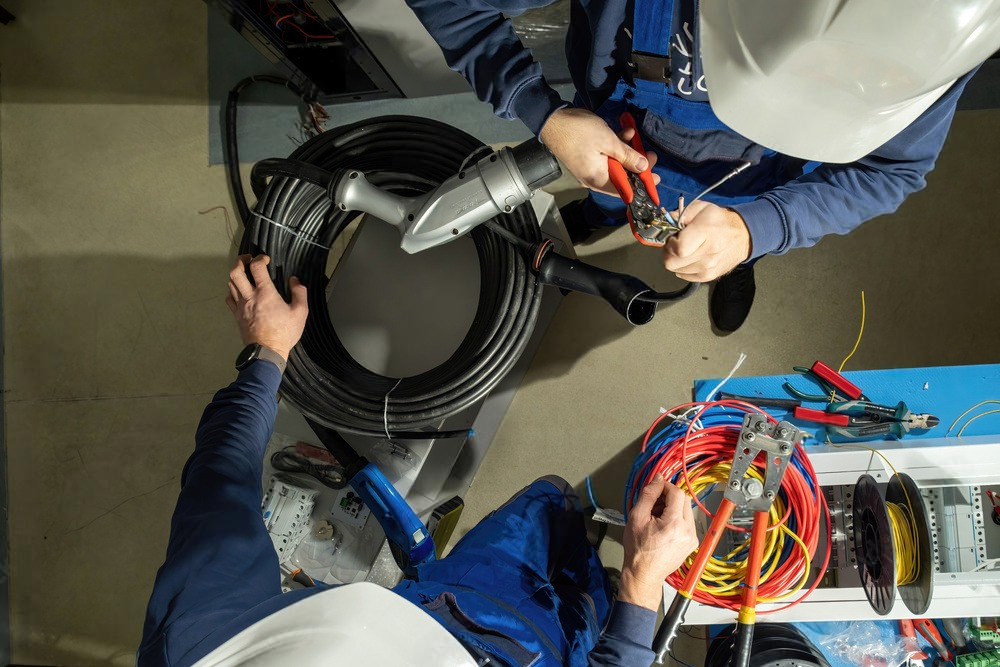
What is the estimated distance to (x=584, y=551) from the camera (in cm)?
172

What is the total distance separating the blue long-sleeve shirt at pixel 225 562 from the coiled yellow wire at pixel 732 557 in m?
0.27

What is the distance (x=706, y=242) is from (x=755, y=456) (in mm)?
492

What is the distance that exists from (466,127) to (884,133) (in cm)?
167

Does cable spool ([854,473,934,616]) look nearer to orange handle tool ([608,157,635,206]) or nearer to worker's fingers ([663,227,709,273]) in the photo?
worker's fingers ([663,227,709,273])

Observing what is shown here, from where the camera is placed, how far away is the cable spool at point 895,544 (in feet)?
4.22

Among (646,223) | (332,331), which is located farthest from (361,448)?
(646,223)

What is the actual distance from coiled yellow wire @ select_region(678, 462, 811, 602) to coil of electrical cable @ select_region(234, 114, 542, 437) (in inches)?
20.2

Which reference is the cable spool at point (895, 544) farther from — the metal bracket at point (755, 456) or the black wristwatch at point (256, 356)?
the black wristwatch at point (256, 356)

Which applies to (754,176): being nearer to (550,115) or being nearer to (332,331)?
(550,115)

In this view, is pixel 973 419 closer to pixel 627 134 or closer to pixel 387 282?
pixel 627 134

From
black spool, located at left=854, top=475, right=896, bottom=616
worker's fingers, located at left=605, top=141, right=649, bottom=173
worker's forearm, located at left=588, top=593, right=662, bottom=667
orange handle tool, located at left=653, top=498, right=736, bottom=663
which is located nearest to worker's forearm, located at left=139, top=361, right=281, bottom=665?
worker's forearm, located at left=588, top=593, right=662, bottom=667

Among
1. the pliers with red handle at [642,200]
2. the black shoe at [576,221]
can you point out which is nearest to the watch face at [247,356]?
the pliers with red handle at [642,200]

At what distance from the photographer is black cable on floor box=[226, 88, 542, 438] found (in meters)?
1.51

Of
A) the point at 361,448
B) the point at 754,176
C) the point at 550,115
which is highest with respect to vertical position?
Answer: the point at 754,176
